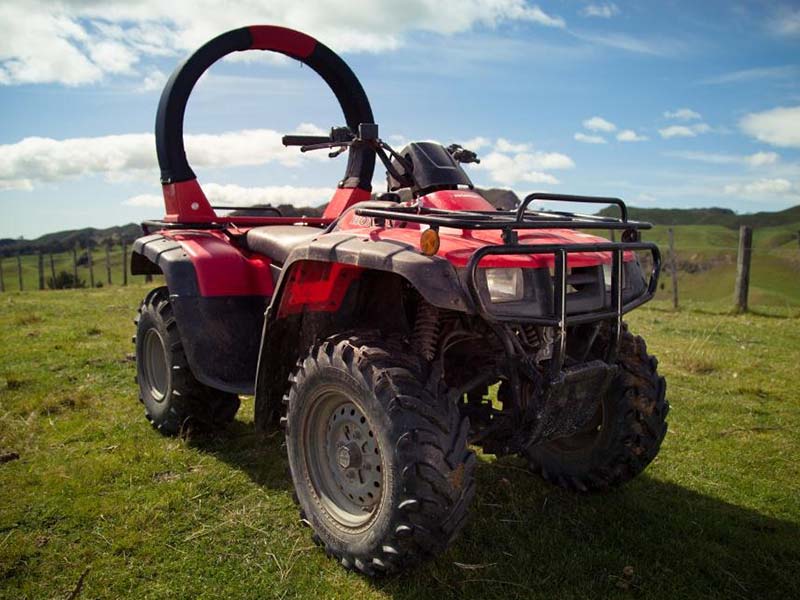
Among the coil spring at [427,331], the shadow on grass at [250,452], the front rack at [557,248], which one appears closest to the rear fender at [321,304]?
the coil spring at [427,331]

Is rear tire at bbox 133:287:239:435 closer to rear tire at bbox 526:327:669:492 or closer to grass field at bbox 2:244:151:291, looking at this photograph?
rear tire at bbox 526:327:669:492

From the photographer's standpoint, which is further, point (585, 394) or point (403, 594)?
point (585, 394)

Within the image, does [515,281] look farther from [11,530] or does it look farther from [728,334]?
[728,334]

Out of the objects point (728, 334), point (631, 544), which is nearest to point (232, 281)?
point (631, 544)

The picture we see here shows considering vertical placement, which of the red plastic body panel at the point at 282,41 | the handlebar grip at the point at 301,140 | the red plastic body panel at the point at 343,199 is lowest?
the red plastic body panel at the point at 343,199

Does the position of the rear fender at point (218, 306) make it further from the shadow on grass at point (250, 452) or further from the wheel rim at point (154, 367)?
the wheel rim at point (154, 367)

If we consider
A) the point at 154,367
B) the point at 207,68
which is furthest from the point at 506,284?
the point at 154,367

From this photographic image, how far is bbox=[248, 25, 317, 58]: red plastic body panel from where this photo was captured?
4.52m

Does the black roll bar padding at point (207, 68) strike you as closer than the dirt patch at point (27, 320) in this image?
Yes

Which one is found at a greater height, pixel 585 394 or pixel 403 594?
pixel 585 394

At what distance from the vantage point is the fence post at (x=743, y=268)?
1153 cm

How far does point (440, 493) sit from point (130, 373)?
4828mm

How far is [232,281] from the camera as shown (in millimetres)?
4012

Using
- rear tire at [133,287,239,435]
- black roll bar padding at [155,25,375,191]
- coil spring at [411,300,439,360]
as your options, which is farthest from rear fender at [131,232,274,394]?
coil spring at [411,300,439,360]
